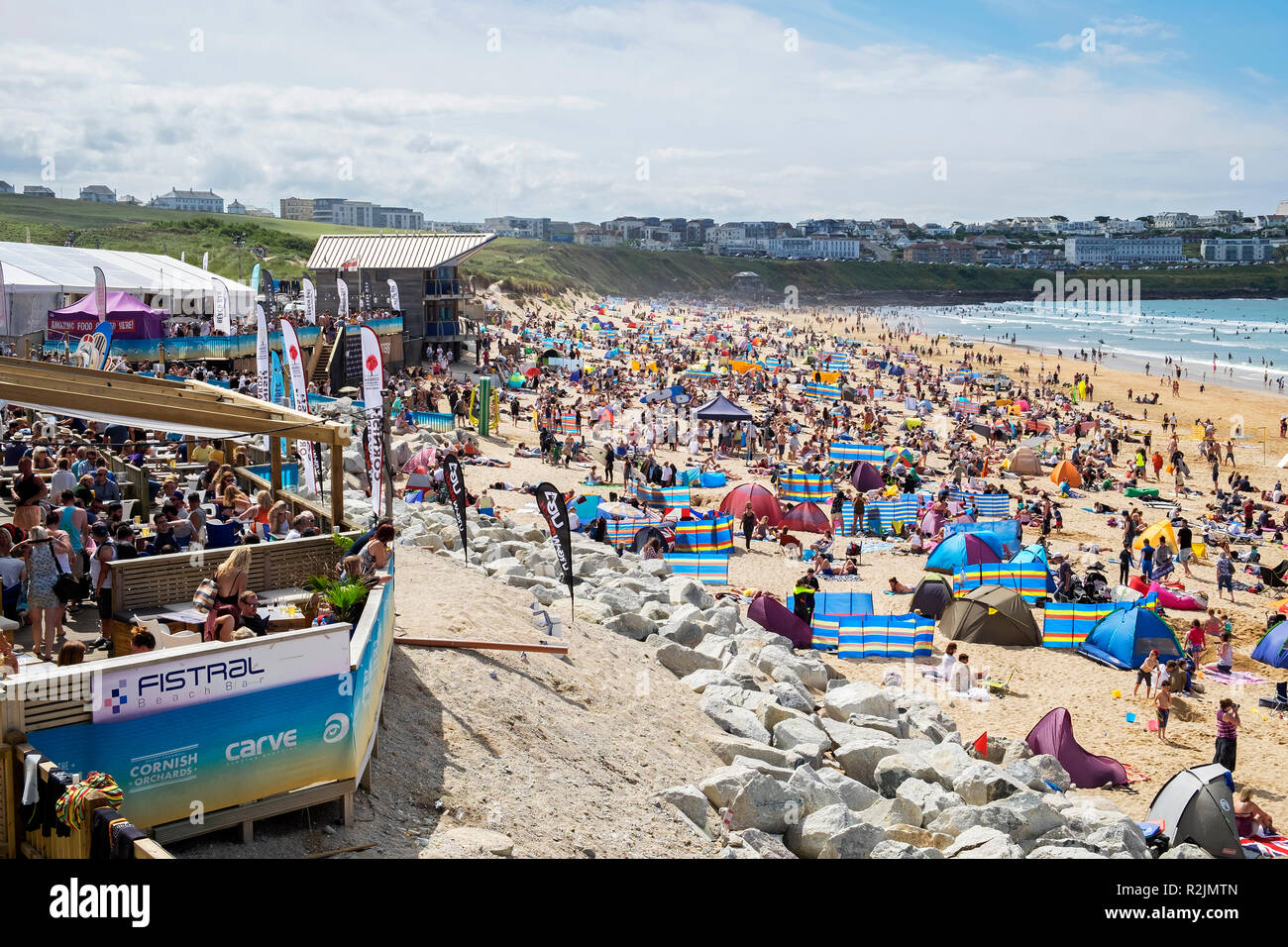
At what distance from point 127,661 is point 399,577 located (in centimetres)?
707

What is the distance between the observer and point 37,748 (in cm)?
549

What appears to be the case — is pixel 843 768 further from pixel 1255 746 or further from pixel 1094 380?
pixel 1094 380

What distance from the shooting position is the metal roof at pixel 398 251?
4506cm

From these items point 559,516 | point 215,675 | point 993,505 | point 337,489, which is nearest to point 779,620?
point 559,516

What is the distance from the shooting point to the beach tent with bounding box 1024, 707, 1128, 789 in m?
12.8

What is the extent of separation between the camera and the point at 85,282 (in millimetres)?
27438

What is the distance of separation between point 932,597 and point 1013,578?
2.21 metres

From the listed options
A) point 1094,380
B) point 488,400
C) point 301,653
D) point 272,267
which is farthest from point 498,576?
point 272,267

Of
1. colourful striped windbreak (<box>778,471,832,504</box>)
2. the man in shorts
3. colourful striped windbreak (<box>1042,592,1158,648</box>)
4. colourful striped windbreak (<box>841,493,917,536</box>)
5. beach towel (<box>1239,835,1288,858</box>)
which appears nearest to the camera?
beach towel (<box>1239,835,1288,858</box>)

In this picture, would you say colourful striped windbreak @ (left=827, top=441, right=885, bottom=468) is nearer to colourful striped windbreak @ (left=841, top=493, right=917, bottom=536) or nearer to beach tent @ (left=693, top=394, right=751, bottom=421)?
beach tent @ (left=693, top=394, right=751, bottom=421)

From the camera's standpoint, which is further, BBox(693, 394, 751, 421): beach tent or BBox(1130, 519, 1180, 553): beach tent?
BBox(693, 394, 751, 421): beach tent

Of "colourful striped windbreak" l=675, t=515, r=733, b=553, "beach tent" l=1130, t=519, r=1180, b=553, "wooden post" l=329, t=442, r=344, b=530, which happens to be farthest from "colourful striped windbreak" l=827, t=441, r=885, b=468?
"wooden post" l=329, t=442, r=344, b=530

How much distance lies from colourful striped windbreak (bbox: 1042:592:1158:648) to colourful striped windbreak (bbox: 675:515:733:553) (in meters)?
5.76

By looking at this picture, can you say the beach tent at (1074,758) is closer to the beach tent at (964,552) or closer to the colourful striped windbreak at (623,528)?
the beach tent at (964,552)
